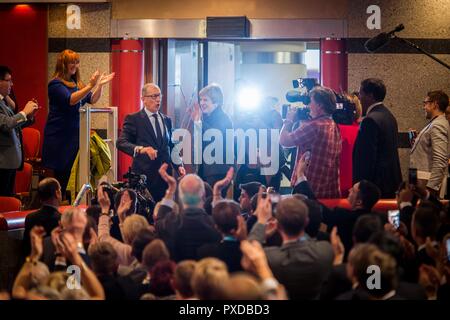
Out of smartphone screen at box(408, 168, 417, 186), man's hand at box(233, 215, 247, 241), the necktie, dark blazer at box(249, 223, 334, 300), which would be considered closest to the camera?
dark blazer at box(249, 223, 334, 300)

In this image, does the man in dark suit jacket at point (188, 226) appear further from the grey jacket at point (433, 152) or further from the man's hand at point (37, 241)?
the grey jacket at point (433, 152)

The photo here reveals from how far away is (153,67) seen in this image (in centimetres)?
572

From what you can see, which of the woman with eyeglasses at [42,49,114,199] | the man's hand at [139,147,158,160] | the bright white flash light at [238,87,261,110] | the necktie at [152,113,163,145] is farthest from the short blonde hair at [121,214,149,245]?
the bright white flash light at [238,87,261,110]

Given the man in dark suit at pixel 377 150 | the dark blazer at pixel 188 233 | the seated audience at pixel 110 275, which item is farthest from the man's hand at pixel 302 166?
the seated audience at pixel 110 275

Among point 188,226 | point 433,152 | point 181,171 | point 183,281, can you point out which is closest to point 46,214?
point 188,226

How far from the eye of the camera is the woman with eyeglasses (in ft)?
12.8

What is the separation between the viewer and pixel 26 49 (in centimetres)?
571

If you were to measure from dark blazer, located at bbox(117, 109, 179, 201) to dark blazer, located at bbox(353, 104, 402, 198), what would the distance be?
102cm

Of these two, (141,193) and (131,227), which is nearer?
(131,227)

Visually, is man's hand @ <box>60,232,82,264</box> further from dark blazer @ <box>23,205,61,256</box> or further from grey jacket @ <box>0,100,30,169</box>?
grey jacket @ <box>0,100,30,169</box>

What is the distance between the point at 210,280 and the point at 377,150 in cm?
112

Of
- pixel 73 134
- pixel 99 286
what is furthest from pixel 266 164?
pixel 99 286

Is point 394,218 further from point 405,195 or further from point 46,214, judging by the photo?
point 46,214

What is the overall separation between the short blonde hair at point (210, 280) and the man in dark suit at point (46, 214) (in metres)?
0.59
